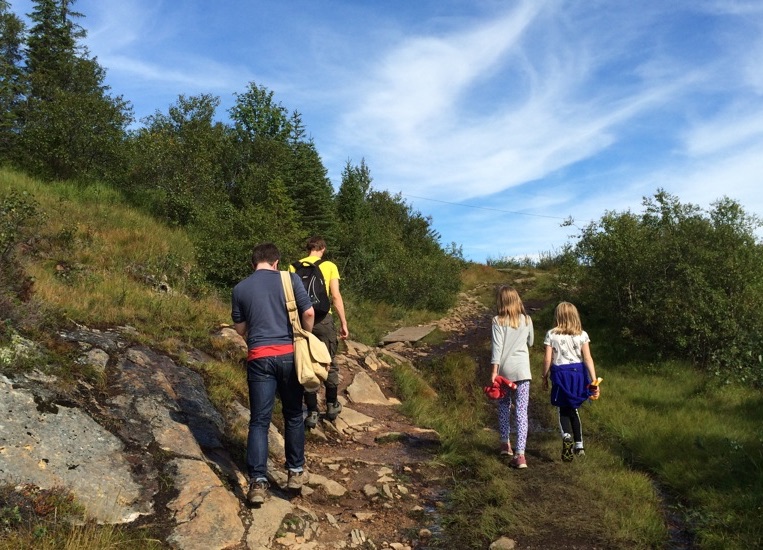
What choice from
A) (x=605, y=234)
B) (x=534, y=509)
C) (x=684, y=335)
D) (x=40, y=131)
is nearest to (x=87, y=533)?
(x=534, y=509)

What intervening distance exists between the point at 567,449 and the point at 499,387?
39.3 inches

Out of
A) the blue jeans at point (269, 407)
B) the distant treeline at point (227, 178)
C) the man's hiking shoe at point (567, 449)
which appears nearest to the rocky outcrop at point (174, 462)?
the blue jeans at point (269, 407)

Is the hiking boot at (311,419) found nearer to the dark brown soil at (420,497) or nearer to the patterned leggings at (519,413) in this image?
the dark brown soil at (420,497)

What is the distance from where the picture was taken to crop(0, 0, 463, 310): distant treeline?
44.8 ft

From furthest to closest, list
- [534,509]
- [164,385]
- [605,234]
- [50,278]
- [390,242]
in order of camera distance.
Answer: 1. [390,242]
2. [605,234]
3. [50,278]
4. [164,385]
5. [534,509]

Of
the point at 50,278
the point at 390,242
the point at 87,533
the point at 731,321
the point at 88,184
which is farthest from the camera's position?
the point at 390,242

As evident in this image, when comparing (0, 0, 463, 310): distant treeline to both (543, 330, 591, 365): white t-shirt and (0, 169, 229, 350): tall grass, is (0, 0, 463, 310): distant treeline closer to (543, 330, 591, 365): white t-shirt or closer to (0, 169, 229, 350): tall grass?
(0, 169, 229, 350): tall grass

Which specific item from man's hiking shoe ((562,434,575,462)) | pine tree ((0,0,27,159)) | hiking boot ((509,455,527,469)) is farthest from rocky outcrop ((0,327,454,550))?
pine tree ((0,0,27,159))

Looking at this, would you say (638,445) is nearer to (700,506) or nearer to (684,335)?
(700,506)

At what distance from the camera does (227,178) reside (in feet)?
61.6

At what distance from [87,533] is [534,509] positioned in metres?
3.44

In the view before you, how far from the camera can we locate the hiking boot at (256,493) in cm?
401

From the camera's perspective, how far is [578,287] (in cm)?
1630

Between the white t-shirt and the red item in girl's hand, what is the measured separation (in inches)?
22.6
